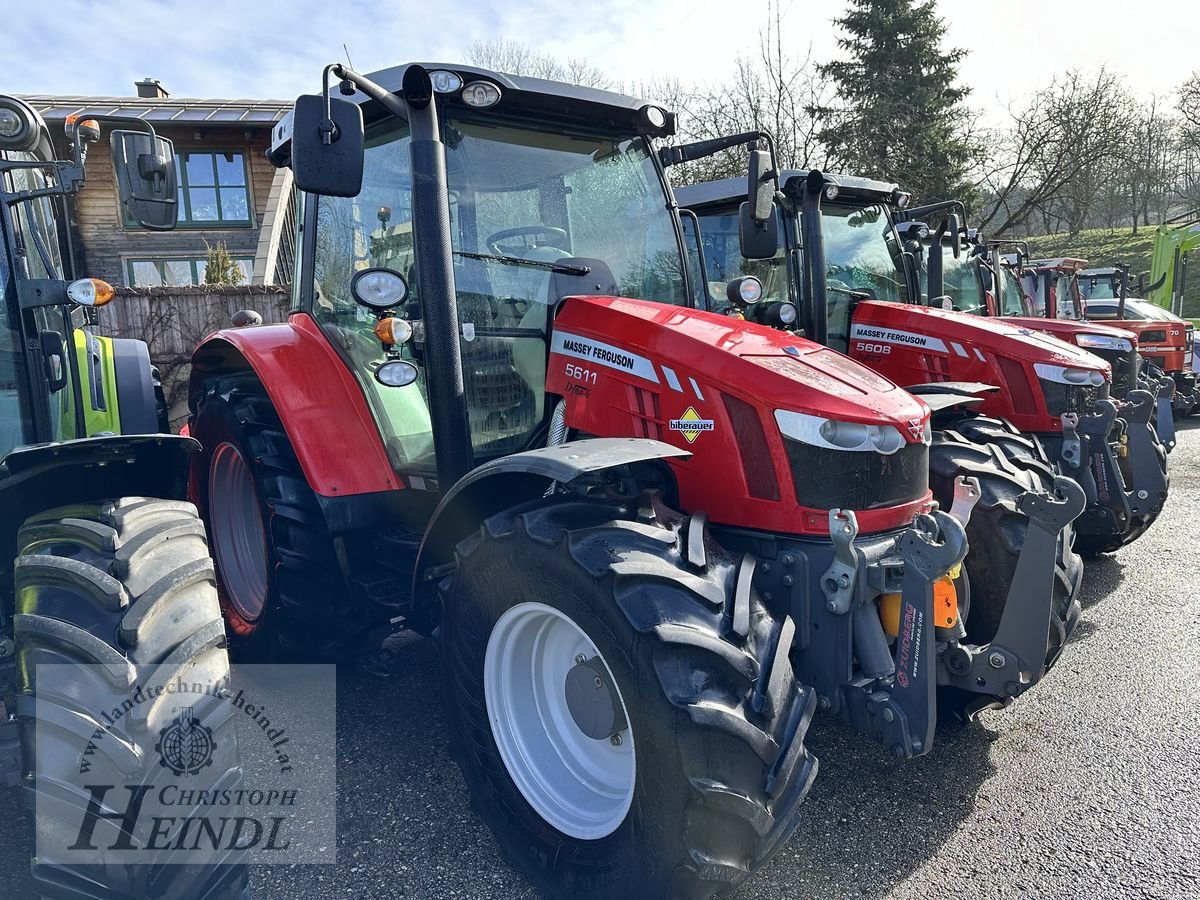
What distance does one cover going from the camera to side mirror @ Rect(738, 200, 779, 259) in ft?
11.6

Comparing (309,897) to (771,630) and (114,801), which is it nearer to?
(114,801)

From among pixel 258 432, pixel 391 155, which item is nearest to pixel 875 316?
pixel 391 155

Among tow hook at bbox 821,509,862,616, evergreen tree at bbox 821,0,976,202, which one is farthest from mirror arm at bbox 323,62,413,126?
evergreen tree at bbox 821,0,976,202

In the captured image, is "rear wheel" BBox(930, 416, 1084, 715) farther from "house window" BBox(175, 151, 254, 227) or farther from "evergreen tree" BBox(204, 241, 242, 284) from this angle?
"house window" BBox(175, 151, 254, 227)

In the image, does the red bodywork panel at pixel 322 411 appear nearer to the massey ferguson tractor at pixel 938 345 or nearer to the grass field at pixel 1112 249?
the massey ferguson tractor at pixel 938 345

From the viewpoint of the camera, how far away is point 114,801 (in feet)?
5.82

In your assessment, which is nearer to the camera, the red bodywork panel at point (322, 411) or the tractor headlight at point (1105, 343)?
the red bodywork panel at point (322, 411)

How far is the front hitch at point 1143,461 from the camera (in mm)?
4797

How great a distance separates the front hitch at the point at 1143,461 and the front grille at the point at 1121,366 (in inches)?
97.0

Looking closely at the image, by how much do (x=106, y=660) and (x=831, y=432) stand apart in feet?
6.37

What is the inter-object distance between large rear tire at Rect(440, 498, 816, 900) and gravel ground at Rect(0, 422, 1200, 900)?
0.27 metres

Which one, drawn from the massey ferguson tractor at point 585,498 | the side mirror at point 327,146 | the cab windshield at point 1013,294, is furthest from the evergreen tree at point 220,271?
the cab windshield at point 1013,294

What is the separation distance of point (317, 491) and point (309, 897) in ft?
4.59

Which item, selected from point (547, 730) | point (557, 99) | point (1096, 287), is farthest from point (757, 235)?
point (1096, 287)
